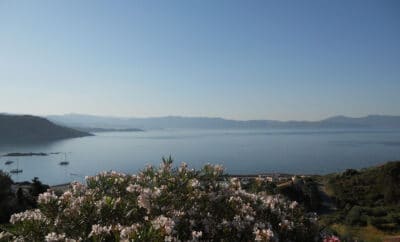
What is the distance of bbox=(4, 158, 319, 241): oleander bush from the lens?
5.52m

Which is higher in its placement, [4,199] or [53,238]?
[53,238]

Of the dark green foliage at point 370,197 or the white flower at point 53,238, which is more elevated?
the white flower at point 53,238

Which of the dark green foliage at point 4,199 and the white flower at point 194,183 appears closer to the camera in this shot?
the white flower at point 194,183

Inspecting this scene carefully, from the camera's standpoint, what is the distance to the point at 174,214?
5.75m

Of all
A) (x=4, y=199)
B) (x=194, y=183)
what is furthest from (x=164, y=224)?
(x=4, y=199)

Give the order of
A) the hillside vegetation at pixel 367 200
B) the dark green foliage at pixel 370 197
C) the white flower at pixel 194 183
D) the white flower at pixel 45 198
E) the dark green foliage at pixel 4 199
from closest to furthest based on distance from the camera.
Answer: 1. the white flower at pixel 45 198
2. the white flower at pixel 194 183
3. the dark green foliage at pixel 4 199
4. the hillside vegetation at pixel 367 200
5. the dark green foliage at pixel 370 197

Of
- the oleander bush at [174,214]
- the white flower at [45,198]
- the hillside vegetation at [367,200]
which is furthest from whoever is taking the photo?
the hillside vegetation at [367,200]

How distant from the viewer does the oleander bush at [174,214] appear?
552 cm

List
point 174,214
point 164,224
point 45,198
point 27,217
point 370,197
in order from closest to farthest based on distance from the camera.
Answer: point 164,224 < point 27,217 < point 174,214 < point 45,198 < point 370,197

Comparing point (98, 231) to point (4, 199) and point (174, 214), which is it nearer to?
point (174, 214)

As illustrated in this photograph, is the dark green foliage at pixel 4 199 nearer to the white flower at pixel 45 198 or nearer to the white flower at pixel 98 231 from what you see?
the white flower at pixel 45 198

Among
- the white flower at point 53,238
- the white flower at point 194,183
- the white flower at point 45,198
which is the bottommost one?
the white flower at point 53,238

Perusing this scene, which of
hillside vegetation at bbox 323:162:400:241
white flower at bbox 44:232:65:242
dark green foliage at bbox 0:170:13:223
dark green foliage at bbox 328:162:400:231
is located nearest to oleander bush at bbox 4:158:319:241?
white flower at bbox 44:232:65:242

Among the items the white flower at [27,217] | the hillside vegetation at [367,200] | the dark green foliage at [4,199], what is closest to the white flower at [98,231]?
the white flower at [27,217]
